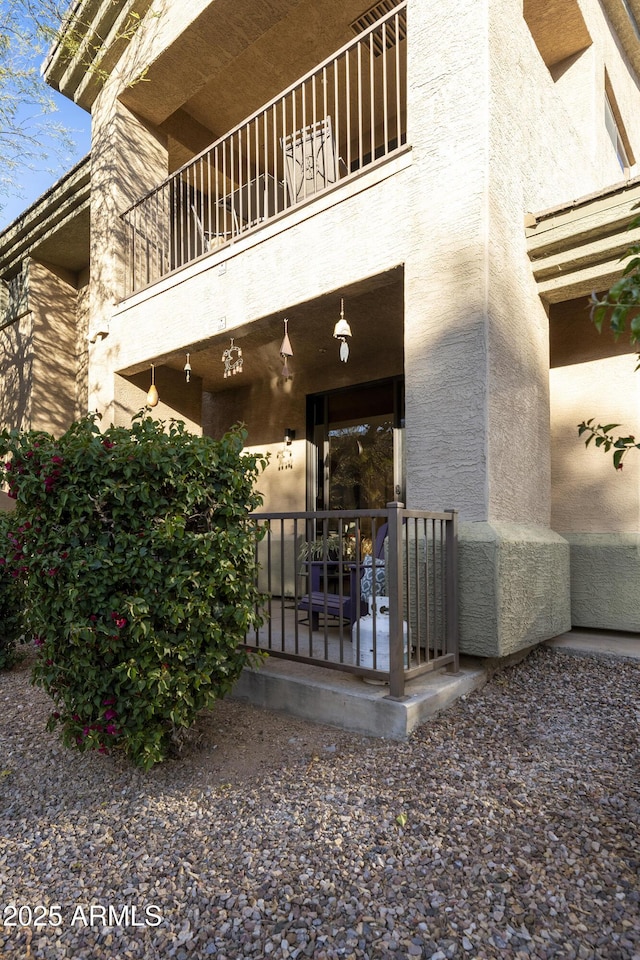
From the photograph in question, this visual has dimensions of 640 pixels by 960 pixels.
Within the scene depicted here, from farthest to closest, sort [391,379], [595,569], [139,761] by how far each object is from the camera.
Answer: [391,379] < [595,569] < [139,761]

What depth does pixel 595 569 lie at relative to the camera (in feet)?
15.0

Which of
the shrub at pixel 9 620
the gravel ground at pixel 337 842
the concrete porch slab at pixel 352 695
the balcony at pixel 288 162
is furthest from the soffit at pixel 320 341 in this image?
the gravel ground at pixel 337 842

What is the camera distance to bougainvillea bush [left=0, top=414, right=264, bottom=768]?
8.34ft

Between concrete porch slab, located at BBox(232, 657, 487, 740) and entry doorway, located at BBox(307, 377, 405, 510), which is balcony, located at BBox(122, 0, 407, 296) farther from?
concrete porch slab, located at BBox(232, 657, 487, 740)

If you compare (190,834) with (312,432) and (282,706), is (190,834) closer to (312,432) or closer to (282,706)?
(282,706)

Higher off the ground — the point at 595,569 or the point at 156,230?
the point at 156,230

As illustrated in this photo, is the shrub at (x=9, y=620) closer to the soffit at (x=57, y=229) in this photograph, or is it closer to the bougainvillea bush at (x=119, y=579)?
the bougainvillea bush at (x=119, y=579)

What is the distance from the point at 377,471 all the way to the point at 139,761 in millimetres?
4315

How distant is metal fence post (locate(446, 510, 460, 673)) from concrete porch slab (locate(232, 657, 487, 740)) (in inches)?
6.9

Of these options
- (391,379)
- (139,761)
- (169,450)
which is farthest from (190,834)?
(391,379)

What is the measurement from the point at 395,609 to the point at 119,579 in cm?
137

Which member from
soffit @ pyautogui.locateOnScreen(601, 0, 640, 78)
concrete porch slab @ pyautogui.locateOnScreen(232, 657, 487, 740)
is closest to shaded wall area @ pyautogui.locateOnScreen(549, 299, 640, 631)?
concrete porch slab @ pyautogui.locateOnScreen(232, 657, 487, 740)

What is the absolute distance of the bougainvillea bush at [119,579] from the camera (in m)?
2.54

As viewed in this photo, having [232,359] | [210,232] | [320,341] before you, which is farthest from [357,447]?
[210,232]
